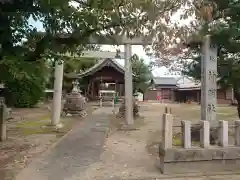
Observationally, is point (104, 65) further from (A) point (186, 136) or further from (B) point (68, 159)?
(A) point (186, 136)

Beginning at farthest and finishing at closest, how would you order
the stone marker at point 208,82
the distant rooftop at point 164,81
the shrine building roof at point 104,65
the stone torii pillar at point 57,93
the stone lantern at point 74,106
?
the distant rooftop at point 164,81 → the shrine building roof at point 104,65 → the stone lantern at point 74,106 → the stone torii pillar at point 57,93 → the stone marker at point 208,82

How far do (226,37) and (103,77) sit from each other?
21.3 m

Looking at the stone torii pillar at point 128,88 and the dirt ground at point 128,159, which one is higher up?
the stone torii pillar at point 128,88

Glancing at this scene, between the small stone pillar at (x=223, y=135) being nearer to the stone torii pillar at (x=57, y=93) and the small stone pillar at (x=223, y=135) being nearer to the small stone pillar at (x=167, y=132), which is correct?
the small stone pillar at (x=167, y=132)

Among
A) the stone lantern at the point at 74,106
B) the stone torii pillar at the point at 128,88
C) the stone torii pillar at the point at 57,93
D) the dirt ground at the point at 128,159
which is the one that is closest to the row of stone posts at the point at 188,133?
the dirt ground at the point at 128,159

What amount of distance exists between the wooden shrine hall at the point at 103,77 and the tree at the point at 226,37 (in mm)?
17191

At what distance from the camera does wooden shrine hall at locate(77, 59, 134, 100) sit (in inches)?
1117

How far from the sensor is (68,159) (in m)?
7.93

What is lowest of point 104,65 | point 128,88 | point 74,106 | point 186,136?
point 186,136

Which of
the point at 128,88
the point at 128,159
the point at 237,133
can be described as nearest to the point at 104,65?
the point at 128,88

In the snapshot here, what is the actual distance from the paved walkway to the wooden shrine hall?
16.9 m

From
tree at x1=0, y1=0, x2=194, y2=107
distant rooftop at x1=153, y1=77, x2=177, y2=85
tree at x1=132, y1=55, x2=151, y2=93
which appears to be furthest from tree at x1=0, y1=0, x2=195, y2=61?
distant rooftop at x1=153, y1=77, x2=177, y2=85

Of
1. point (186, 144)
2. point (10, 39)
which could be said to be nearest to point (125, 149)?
point (186, 144)

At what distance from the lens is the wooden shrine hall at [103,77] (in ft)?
93.1
